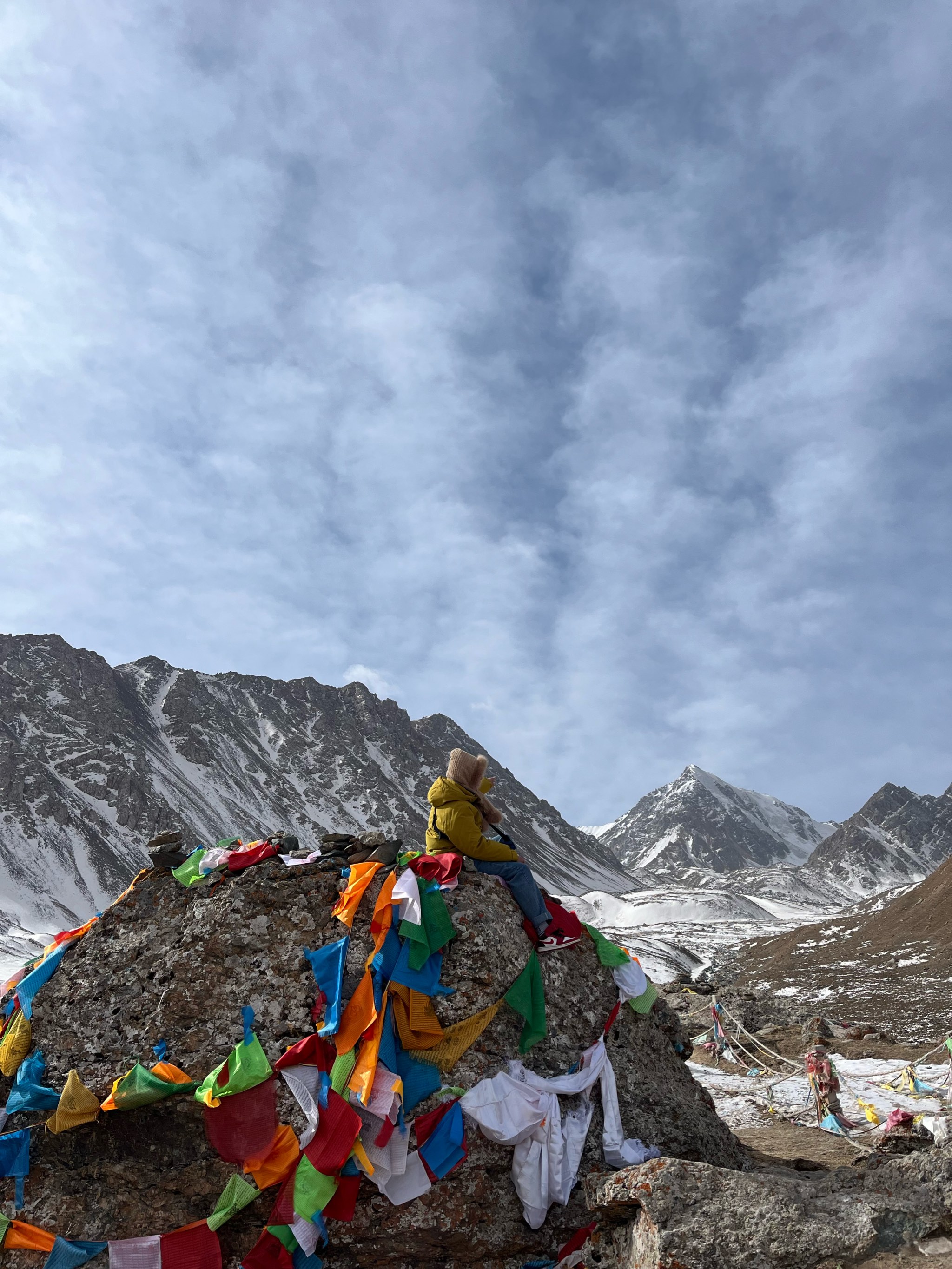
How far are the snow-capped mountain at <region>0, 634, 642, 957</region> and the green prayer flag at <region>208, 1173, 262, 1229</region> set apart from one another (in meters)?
60.1

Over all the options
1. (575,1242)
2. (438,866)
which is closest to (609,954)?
(438,866)

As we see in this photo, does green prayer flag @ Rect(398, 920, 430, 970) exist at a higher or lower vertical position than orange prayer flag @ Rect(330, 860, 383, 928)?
lower

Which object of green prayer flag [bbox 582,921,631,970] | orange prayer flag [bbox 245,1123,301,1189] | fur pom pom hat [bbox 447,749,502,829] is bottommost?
orange prayer flag [bbox 245,1123,301,1189]

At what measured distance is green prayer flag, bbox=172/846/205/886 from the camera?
24.3 feet

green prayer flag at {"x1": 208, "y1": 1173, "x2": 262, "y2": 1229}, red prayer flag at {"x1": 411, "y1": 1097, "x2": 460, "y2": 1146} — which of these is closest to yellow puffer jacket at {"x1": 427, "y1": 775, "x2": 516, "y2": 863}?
red prayer flag at {"x1": 411, "y1": 1097, "x2": 460, "y2": 1146}

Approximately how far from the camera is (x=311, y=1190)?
19.2 feet

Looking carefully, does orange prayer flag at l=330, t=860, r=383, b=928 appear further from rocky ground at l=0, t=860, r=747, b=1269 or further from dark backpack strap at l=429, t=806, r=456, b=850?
dark backpack strap at l=429, t=806, r=456, b=850

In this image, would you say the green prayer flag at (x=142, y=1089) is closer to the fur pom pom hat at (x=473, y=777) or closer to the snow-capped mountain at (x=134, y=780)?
the fur pom pom hat at (x=473, y=777)

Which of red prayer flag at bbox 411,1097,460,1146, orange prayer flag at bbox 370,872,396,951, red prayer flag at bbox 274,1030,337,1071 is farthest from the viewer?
orange prayer flag at bbox 370,872,396,951

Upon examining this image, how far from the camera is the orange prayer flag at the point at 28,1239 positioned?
5762 millimetres

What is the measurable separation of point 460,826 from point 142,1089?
343cm

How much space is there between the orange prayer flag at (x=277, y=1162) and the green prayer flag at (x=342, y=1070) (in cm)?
45

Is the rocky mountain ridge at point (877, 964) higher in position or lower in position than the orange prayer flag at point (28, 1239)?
higher

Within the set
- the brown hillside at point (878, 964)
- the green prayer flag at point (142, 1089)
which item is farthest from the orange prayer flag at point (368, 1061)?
the brown hillside at point (878, 964)
